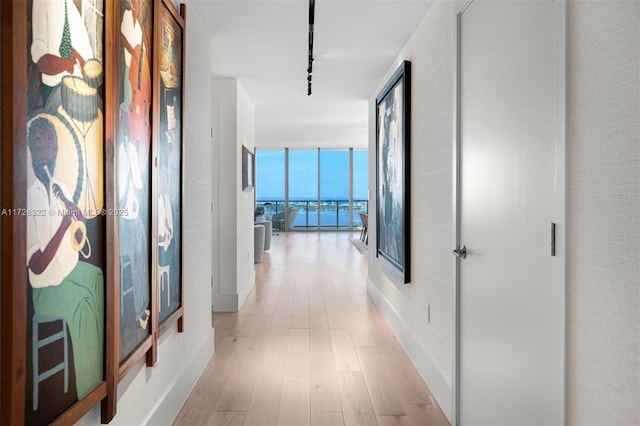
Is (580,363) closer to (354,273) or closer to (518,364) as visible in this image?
(518,364)

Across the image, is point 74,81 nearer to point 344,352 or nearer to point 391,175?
point 344,352

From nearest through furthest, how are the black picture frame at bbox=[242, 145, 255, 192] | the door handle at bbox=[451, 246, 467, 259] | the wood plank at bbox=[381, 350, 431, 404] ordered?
1. the door handle at bbox=[451, 246, 467, 259]
2. the wood plank at bbox=[381, 350, 431, 404]
3. the black picture frame at bbox=[242, 145, 255, 192]

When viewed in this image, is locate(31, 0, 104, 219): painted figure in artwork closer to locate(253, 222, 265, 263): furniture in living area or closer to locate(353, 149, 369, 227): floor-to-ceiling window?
locate(253, 222, 265, 263): furniture in living area

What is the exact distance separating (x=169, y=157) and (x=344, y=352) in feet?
6.64

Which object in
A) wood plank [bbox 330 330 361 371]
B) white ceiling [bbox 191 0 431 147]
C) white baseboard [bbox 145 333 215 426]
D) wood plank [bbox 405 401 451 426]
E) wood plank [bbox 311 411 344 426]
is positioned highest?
white ceiling [bbox 191 0 431 147]

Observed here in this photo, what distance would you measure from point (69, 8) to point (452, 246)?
1.98 meters

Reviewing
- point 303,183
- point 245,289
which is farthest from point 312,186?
point 245,289

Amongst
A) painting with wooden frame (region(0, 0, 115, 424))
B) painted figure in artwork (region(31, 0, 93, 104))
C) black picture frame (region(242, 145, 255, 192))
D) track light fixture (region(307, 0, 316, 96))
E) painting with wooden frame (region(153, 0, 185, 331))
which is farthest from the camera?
black picture frame (region(242, 145, 255, 192))

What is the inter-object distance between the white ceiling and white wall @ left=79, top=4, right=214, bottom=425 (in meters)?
0.32

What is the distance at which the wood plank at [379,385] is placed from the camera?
2.49 metres

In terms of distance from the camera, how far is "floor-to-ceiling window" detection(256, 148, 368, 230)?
1371 centimetres

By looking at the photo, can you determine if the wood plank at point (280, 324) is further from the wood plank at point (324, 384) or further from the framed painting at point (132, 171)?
the framed painting at point (132, 171)

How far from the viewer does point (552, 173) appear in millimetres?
Result: 1427

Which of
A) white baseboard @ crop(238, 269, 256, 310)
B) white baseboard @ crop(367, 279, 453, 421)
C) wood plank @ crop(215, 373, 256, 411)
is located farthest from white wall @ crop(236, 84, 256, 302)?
wood plank @ crop(215, 373, 256, 411)
